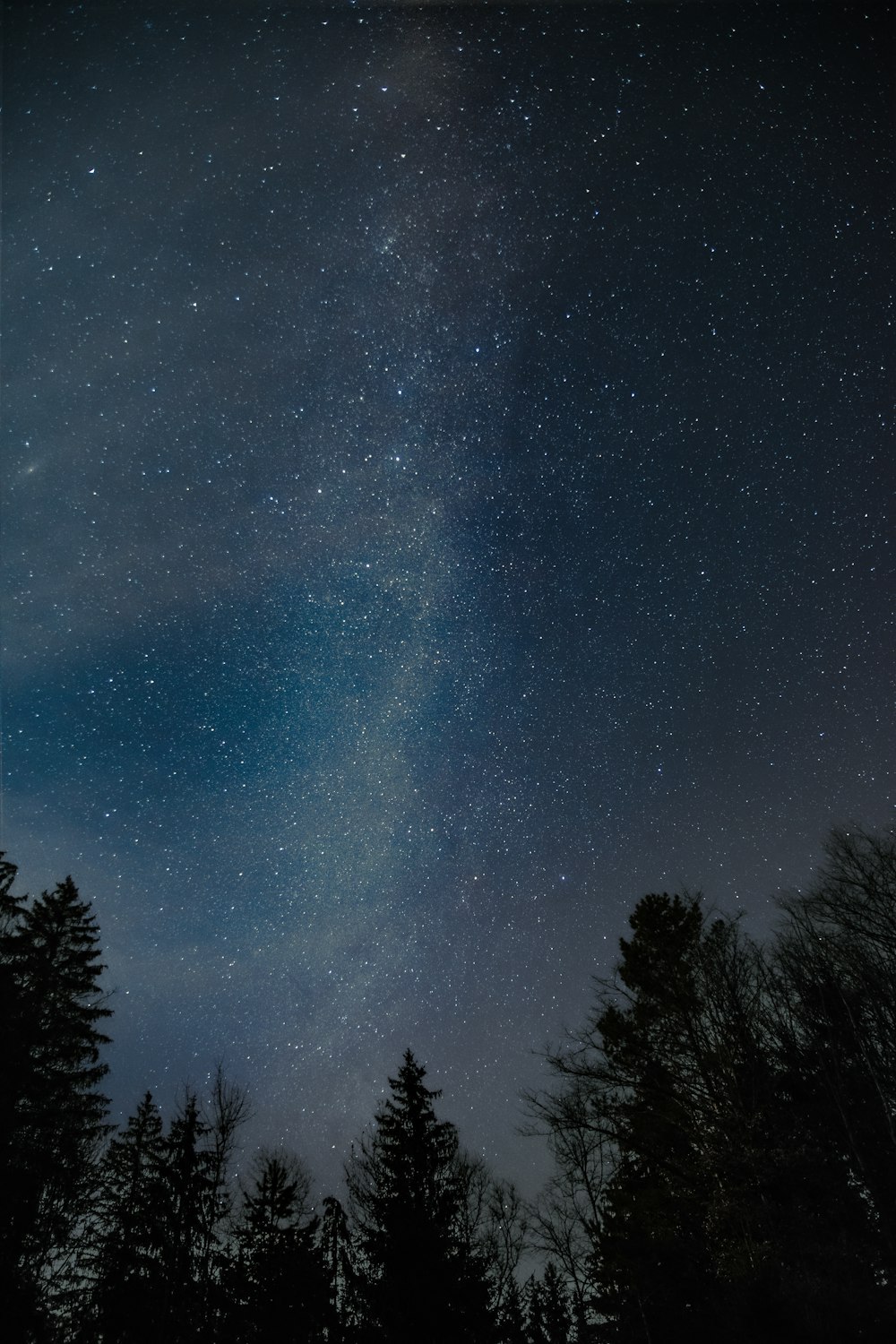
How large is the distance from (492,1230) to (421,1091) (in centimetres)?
1533

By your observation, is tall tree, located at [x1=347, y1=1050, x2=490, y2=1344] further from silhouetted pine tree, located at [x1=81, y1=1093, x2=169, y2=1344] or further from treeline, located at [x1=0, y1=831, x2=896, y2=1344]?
silhouetted pine tree, located at [x1=81, y1=1093, x2=169, y2=1344]

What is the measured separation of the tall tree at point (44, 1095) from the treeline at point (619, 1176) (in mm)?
70

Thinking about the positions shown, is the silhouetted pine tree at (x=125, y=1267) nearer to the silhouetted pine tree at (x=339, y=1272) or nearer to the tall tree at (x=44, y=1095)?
the tall tree at (x=44, y=1095)

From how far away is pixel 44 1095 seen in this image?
18.4 m

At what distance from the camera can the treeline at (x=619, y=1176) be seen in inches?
651

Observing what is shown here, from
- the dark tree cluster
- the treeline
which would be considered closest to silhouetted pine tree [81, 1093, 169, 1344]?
the treeline

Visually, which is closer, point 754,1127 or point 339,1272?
point 754,1127

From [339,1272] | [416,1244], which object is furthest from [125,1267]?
[339,1272]

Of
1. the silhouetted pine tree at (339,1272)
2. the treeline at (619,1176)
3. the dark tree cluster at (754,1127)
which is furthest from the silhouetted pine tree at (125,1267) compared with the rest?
the dark tree cluster at (754,1127)

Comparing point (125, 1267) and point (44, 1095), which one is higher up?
point (44, 1095)

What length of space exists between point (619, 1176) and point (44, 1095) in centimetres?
1970

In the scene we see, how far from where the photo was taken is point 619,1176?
25469mm

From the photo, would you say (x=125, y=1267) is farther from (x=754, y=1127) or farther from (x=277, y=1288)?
(x=754, y=1127)

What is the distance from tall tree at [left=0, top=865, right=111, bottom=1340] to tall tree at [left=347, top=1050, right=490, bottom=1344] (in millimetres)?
9004
